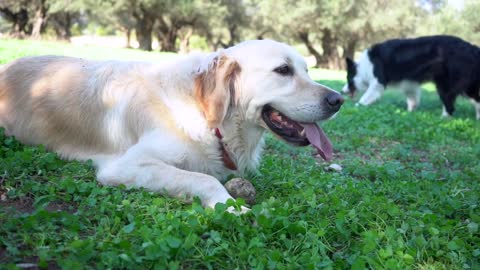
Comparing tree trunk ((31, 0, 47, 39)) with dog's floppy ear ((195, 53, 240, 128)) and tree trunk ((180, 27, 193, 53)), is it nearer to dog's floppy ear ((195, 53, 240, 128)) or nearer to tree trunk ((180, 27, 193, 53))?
tree trunk ((180, 27, 193, 53))

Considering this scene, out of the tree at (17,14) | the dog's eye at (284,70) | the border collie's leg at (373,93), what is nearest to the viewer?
the dog's eye at (284,70)

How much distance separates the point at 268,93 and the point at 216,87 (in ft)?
1.26

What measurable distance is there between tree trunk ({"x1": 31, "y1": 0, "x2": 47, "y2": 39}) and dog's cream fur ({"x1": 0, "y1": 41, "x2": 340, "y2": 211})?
103ft

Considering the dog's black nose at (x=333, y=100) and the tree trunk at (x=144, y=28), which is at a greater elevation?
the dog's black nose at (x=333, y=100)

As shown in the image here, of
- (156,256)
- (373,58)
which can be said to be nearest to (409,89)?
(373,58)

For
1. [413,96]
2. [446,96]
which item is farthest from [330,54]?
[446,96]

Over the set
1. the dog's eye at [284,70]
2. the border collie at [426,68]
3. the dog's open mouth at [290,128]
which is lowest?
the border collie at [426,68]

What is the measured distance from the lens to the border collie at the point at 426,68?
1028cm

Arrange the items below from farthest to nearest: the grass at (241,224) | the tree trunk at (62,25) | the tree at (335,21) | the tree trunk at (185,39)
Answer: the tree trunk at (185,39) < the tree trunk at (62,25) < the tree at (335,21) < the grass at (241,224)

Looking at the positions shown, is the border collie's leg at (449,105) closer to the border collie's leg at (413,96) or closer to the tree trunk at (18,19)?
the border collie's leg at (413,96)

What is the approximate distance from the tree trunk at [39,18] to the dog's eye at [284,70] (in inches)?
Answer: 1279

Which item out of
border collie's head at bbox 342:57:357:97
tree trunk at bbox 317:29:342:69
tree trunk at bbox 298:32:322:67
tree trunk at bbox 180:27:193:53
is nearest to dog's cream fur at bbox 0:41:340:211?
border collie's head at bbox 342:57:357:97

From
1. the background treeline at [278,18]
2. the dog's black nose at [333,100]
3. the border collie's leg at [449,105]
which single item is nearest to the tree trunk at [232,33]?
the background treeline at [278,18]

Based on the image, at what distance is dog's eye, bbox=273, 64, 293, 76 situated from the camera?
3338mm
